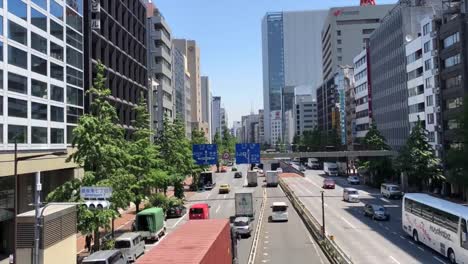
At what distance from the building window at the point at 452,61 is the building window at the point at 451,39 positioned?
1.94 m

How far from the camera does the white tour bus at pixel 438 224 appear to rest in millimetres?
30328

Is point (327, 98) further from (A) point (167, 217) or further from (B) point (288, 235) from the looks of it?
(B) point (288, 235)

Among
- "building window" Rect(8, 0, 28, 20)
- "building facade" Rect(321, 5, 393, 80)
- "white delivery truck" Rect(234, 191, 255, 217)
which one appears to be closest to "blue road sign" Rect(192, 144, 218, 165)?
"white delivery truck" Rect(234, 191, 255, 217)

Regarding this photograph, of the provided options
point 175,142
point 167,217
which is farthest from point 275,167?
point 167,217

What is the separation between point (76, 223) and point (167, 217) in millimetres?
26450

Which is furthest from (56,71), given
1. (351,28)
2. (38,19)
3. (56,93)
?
(351,28)

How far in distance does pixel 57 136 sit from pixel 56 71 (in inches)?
251

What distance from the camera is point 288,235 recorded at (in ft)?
144

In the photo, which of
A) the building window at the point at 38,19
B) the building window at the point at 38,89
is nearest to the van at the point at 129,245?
the building window at the point at 38,89

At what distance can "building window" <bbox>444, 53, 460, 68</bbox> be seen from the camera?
70675 mm

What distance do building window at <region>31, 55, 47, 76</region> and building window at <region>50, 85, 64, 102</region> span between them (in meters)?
2.23

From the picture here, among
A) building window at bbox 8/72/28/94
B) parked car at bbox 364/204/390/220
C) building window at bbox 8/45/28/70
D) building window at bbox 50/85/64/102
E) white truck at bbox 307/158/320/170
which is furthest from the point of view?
white truck at bbox 307/158/320/170

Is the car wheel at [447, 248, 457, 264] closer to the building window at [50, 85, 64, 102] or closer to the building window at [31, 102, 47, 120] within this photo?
the building window at [31, 102, 47, 120]

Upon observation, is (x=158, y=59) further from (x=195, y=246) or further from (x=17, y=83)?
(x=195, y=246)
